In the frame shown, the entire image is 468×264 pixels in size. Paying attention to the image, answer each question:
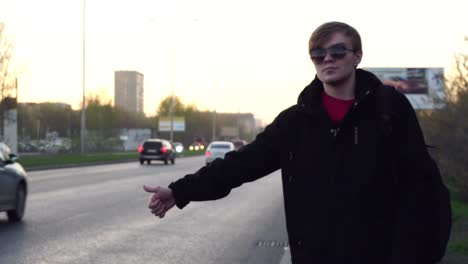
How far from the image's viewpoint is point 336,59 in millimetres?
3605

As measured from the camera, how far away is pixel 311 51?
3697 millimetres

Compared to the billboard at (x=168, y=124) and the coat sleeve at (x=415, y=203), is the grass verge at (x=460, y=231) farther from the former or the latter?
the billboard at (x=168, y=124)

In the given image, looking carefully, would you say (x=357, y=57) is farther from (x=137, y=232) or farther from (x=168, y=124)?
(x=168, y=124)

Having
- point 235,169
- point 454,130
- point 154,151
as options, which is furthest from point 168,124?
point 235,169

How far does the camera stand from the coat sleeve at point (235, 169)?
→ 3773 millimetres

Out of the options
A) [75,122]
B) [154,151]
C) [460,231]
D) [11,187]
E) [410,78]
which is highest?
[410,78]

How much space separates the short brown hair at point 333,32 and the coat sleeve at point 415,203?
377 mm

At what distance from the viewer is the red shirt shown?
357 cm

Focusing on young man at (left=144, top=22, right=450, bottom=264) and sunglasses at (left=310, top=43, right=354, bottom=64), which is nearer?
young man at (left=144, top=22, right=450, bottom=264)

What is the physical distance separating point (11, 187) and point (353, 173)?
38.7 ft

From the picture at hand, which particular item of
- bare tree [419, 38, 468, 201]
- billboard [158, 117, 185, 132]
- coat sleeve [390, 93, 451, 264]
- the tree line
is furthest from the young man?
billboard [158, 117, 185, 132]

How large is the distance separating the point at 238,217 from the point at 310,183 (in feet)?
44.1

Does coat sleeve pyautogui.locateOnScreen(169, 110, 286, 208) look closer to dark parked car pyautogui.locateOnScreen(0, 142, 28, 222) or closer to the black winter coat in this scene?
the black winter coat

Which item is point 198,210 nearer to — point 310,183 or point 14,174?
point 14,174
